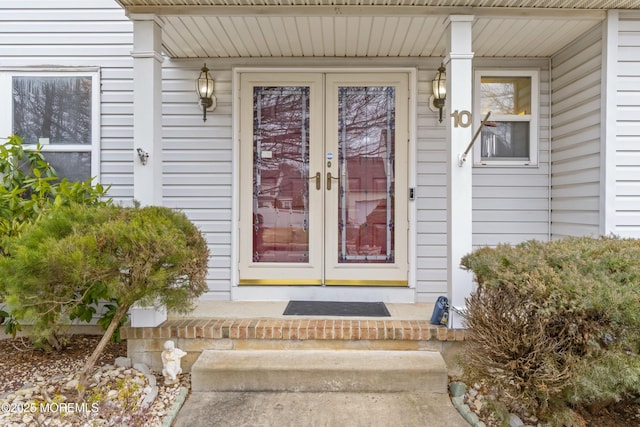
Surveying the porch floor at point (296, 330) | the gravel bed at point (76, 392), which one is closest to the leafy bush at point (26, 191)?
the gravel bed at point (76, 392)

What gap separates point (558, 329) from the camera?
210 cm

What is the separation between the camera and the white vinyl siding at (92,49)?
3879 mm

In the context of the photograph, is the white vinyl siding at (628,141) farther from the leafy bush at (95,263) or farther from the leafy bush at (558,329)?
the leafy bush at (95,263)

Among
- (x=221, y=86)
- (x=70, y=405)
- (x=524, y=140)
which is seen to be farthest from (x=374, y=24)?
(x=70, y=405)

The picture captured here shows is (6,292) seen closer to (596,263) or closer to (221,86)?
(221,86)

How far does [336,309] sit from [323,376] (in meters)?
0.92

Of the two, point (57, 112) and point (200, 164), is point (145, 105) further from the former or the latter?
point (57, 112)

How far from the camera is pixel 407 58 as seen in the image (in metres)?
3.91

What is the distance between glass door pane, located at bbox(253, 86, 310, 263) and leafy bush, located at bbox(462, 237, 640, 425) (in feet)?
6.53

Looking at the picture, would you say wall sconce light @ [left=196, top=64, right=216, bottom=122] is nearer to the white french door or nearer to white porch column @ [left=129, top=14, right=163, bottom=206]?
the white french door

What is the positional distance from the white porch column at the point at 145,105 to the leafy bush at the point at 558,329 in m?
2.42

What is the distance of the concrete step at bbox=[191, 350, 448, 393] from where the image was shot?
2678 millimetres

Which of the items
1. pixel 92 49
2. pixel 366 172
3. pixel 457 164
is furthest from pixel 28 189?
Answer: pixel 457 164

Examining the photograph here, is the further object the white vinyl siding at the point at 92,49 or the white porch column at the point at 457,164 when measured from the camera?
the white vinyl siding at the point at 92,49
